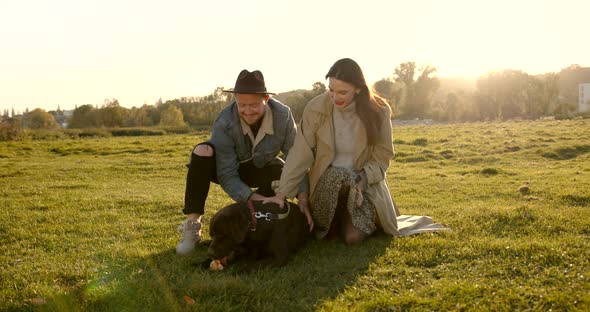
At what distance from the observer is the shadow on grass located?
352cm

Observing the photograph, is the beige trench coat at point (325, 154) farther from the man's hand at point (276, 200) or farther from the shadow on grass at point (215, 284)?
the shadow on grass at point (215, 284)

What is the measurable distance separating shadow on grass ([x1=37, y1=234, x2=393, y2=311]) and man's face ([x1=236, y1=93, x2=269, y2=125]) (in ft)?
4.45

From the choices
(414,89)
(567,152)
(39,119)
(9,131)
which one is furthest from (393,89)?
(567,152)

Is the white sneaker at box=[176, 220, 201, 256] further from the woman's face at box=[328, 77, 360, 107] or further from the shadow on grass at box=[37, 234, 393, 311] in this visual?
the woman's face at box=[328, 77, 360, 107]

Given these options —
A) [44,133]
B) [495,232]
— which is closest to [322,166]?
[495,232]

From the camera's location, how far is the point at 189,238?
4949 mm

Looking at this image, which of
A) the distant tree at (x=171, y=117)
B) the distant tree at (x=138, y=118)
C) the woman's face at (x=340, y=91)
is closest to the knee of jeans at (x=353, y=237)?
the woman's face at (x=340, y=91)

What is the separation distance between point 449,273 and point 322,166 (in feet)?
5.22

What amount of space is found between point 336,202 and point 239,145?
1130 mm

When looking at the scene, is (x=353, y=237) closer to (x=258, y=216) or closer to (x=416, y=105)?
(x=258, y=216)

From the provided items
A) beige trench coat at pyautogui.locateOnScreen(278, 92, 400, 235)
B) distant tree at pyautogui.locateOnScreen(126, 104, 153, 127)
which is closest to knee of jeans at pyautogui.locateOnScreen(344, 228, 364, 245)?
beige trench coat at pyautogui.locateOnScreen(278, 92, 400, 235)

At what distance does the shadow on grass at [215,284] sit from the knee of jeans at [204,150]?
3.04 ft

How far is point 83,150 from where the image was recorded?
70.1 feet

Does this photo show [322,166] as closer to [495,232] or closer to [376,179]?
[376,179]
